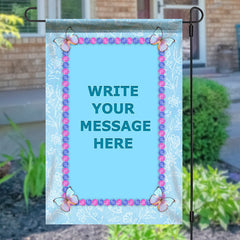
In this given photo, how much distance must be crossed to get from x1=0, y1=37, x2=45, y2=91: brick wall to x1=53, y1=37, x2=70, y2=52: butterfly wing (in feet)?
23.3

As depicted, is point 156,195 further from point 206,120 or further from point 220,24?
point 220,24

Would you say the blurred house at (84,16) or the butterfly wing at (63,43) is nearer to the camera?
the butterfly wing at (63,43)

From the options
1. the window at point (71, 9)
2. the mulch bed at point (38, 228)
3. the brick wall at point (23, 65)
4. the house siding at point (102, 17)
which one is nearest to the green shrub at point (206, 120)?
the mulch bed at point (38, 228)

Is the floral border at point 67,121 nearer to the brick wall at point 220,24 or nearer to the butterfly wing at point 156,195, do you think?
the butterfly wing at point 156,195

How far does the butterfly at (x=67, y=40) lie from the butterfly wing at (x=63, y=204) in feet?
2.09

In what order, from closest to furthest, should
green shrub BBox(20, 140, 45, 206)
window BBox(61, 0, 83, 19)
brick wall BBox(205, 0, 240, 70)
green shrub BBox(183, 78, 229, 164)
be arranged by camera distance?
green shrub BBox(20, 140, 45, 206)
green shrub BBox(183, 78, 229, 164)
window BBox(61, 0, 83, 19)
brick wall BBox(205, 0, 240, 70)

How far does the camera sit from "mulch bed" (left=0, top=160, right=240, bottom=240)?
3.55 meters

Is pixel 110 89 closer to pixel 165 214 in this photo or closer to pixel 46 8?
pixel 165 214

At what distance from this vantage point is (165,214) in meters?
2.10

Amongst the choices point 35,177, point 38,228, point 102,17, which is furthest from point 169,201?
point 102,17

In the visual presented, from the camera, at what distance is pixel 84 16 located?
32.3ft

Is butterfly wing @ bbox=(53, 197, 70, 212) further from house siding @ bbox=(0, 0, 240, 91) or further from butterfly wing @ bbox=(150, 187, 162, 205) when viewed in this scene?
house siding @ bbox=(0, 0, 240, 91)

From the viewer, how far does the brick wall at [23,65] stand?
359 inches

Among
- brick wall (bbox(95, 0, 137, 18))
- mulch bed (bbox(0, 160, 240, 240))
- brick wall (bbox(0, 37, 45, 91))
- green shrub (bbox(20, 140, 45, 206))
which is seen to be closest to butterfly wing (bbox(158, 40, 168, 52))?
mulch bed (bbox(0, 160, 240, 240))
